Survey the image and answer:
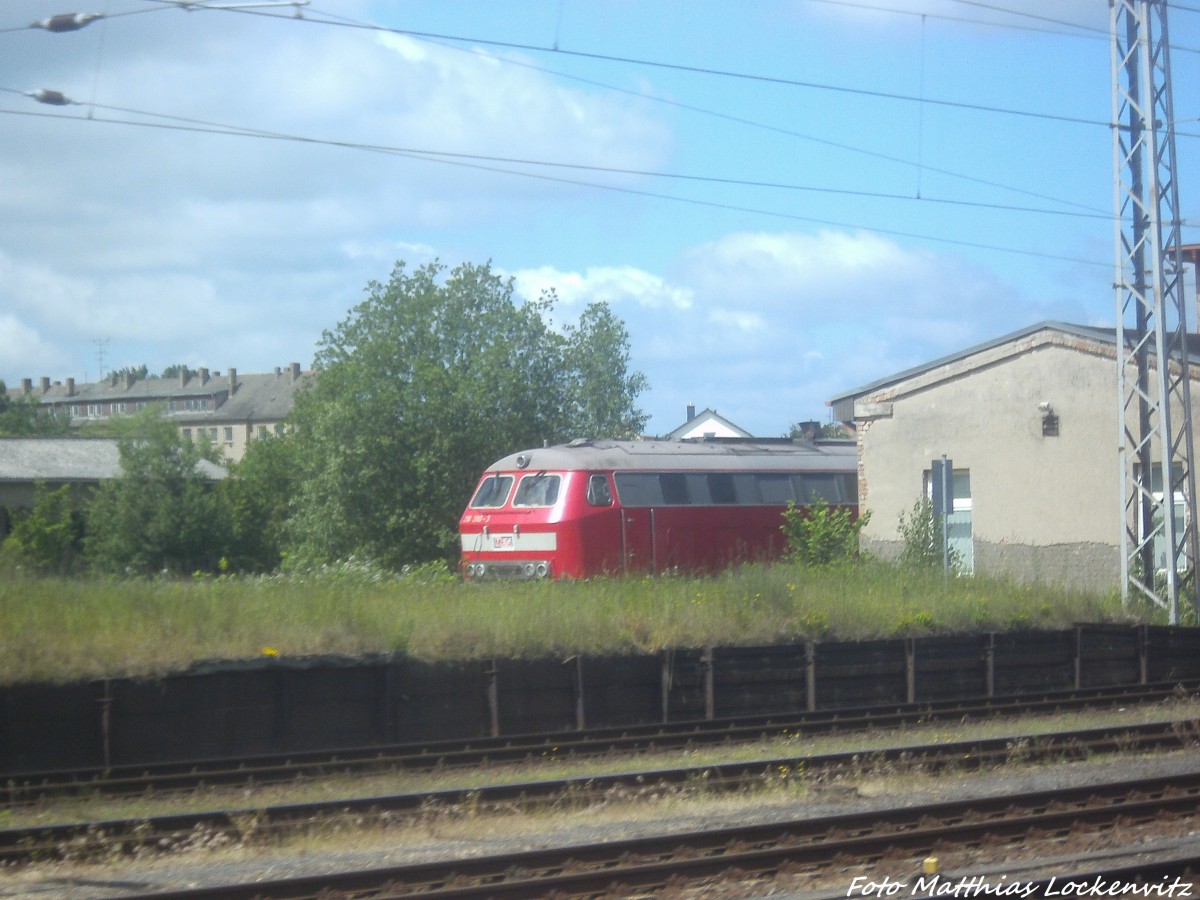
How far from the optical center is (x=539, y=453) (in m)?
20.9

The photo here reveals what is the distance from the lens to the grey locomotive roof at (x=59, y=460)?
47.1 m

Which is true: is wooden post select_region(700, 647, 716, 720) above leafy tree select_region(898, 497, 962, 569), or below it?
below

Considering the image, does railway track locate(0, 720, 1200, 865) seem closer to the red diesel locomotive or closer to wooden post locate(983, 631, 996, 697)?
wooden post locate(983, 631, 996, 697)

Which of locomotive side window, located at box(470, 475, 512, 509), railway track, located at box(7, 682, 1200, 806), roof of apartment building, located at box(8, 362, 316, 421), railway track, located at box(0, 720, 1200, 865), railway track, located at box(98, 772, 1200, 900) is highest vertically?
roof of apartment building, located at box(8, 362, 316, 421)

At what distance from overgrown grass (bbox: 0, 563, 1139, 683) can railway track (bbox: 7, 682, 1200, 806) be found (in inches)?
49.9

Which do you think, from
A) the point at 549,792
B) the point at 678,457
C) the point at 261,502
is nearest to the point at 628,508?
the point at 678,457

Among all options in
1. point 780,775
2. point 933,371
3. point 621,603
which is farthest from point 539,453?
point 780,775

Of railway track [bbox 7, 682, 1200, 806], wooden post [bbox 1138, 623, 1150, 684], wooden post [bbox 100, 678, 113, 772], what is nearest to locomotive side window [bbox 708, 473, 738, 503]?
railway track [bbox 7, 682, 1200, 806]

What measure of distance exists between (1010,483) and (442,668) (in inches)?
480

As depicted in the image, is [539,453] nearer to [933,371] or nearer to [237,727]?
[933,371]

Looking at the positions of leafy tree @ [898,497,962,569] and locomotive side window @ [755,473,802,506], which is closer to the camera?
leafy tree @ [898,497,962,569]

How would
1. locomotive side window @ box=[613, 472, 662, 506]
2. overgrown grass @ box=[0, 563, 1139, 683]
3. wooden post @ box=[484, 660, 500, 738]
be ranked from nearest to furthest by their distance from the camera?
overgrown grass @ box=[0, 563, 1139, 683], wooden post @ box=[484, 660, 500, 738], locomotive side window @ box=[613, 472, 662, 506]

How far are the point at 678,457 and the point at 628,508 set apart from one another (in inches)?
66.9

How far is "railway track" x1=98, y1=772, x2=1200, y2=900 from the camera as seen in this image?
7289 millimetres
